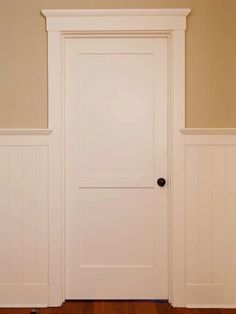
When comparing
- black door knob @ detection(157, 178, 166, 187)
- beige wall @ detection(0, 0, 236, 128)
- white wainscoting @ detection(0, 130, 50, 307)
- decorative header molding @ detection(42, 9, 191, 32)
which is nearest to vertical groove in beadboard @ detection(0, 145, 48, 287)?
white wainscoting @ detection(0, 130, 50, 307)

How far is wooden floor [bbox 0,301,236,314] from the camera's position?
89.4 inches

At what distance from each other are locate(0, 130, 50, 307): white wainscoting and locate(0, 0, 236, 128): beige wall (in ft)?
1.29

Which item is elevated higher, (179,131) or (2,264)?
(179,131)

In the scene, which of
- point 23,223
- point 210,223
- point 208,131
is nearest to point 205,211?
point 210,223

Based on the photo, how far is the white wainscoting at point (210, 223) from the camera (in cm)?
231

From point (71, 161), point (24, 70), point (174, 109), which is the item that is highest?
point (24, 70)

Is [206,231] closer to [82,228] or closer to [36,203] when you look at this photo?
[82,228]

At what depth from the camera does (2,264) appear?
2.35m

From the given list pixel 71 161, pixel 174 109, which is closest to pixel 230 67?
pixel 174 109

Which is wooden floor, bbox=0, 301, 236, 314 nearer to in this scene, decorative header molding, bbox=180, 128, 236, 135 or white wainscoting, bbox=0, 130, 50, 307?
white wainscoting, bbox=0, 130, 50, 307

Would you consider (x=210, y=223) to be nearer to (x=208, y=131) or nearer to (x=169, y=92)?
(x=208, y=131)

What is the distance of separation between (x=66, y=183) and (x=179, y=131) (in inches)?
37.8

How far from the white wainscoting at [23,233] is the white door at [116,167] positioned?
7.5 inches

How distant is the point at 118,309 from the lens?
230 cm
